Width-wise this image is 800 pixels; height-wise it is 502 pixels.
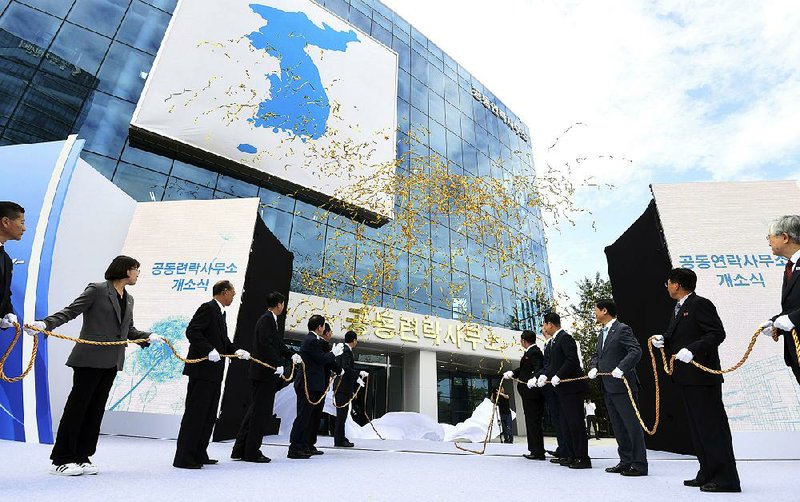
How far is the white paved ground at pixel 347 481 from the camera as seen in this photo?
8.80 feet

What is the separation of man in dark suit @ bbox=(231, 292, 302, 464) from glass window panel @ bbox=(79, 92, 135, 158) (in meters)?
10.6

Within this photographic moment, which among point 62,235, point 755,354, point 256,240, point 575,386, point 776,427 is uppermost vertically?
point 256,240

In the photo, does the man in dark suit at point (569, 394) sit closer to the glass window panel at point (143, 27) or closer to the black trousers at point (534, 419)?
the black trousers at point (534, 419)

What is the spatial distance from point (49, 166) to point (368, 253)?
10.3m

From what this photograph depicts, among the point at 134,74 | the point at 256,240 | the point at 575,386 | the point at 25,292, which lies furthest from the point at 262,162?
the point at 575,386

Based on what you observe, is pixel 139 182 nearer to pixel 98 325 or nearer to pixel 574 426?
pixel 98 325

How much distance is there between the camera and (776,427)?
19.8ft

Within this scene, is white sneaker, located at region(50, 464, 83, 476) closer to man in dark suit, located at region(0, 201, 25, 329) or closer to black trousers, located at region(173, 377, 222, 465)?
black trousers, located at region(173, 377, 222, 465)

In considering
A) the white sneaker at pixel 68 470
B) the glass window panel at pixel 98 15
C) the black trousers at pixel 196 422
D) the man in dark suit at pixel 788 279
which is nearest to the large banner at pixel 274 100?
the glass window panel at pixel 98 15

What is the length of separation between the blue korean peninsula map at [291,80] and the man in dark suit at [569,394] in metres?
12.0

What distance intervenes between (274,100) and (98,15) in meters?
5.84

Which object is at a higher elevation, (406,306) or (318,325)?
(406,306)

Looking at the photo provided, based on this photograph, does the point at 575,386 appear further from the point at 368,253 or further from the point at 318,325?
the point at 368,253

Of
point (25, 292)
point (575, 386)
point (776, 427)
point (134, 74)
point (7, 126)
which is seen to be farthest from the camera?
→ point (134, 74)
